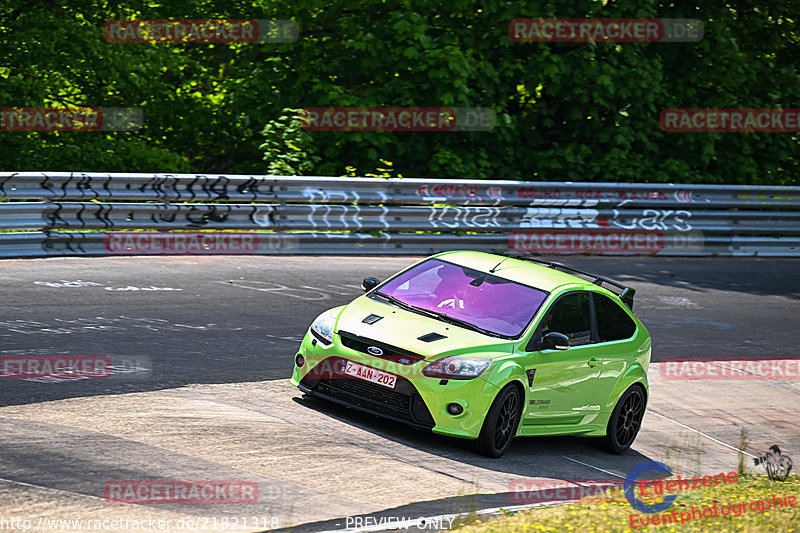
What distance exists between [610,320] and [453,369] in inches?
87.5

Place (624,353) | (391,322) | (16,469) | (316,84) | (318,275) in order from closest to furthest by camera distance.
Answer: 1. (16,469)
2. (391,322)
3. (624,353)
4. (318,275)
5. (316,84)

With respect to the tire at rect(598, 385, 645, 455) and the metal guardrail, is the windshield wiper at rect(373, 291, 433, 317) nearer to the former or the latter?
the tire at rect(598, 385, 645, 455)

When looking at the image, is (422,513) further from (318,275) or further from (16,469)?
(318,275)

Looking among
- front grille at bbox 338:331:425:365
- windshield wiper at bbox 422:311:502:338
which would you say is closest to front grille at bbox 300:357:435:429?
front grille at bbox 338:331:425:365

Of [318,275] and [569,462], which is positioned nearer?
[569,462]

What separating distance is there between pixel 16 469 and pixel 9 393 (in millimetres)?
2016

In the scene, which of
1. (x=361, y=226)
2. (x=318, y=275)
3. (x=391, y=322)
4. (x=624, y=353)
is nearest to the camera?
(x=391, y=322)

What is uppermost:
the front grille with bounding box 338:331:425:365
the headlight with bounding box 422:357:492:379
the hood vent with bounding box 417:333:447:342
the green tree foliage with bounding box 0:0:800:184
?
the green tree foliage with bounding box 0:0:800:184

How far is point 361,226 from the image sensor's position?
59.1ft

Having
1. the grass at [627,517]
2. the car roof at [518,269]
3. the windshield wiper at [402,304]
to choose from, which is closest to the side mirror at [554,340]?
the car roof at [518,269]

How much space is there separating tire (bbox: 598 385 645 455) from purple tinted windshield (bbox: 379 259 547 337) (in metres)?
1.42

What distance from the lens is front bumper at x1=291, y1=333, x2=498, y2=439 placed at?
8.66 meters

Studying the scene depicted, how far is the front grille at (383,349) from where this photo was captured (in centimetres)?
881

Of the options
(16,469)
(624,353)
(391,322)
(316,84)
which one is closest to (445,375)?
(391,322)
